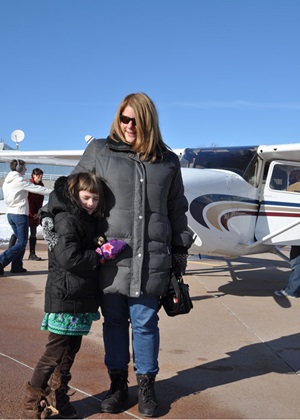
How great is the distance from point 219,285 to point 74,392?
4927mm

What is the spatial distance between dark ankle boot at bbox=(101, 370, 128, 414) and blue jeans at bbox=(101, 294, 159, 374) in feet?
0.14

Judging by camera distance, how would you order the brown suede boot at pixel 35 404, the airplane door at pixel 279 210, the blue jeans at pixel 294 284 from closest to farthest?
the brown suede boot at pixel 35 404 → the blue jeans at pixel 294 284 → the airplane door at pixel 279 210

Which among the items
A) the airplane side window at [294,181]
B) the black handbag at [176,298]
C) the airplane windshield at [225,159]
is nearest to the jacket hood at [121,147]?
the black handbag at [176,298]

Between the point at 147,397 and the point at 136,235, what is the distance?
0.99 meters

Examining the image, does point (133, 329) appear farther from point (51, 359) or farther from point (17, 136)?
point (17, 136)

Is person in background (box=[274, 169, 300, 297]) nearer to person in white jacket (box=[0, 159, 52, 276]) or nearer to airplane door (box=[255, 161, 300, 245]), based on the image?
airplane door (box=[255, 161, 300, 245])

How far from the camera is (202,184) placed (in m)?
6.57

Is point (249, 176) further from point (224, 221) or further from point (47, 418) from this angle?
point (47, 418)

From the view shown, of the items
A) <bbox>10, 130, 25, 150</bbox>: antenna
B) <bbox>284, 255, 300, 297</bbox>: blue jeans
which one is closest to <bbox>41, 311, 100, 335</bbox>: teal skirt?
<bbox>284, 255, 300, 297</bbox>: blue jeans

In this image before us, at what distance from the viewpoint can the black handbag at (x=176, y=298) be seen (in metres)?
3.25

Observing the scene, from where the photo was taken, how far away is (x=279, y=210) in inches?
295

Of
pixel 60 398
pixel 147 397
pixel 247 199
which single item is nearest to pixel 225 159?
pixel 247 199

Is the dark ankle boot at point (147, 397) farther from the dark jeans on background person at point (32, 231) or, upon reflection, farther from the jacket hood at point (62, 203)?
the dark jeans on background person at point (32, 231)

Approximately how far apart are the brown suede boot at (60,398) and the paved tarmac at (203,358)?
94mm
